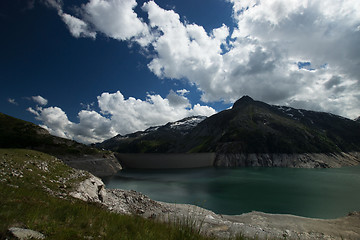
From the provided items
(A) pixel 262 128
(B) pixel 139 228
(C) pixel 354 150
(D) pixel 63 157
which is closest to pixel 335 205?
(B) pixel 139 228

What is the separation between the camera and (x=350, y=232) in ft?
70.4

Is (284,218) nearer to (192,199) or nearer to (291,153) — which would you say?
(192,199)

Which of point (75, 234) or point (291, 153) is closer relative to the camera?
point (75, 234)

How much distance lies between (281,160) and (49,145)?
129746 mm

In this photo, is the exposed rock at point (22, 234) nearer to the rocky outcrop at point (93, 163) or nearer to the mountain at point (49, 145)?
the rocky outcrop at point (93, 163)

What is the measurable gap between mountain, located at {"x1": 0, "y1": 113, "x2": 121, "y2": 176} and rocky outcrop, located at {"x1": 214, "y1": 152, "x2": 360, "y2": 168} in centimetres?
7506

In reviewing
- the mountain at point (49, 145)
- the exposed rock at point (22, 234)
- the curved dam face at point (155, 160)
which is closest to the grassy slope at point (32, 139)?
the mountain at point (49, 145)

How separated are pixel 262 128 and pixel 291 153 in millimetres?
44827

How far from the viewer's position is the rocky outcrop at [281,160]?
12169cm

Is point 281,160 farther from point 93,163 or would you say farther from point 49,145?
point 49,145

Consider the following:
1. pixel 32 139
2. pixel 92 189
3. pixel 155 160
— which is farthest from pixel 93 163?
pixel 92 189

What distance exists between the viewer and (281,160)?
126 m

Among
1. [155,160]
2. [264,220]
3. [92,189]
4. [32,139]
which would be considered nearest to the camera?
[92,189]

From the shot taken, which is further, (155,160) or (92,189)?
(155,160)
